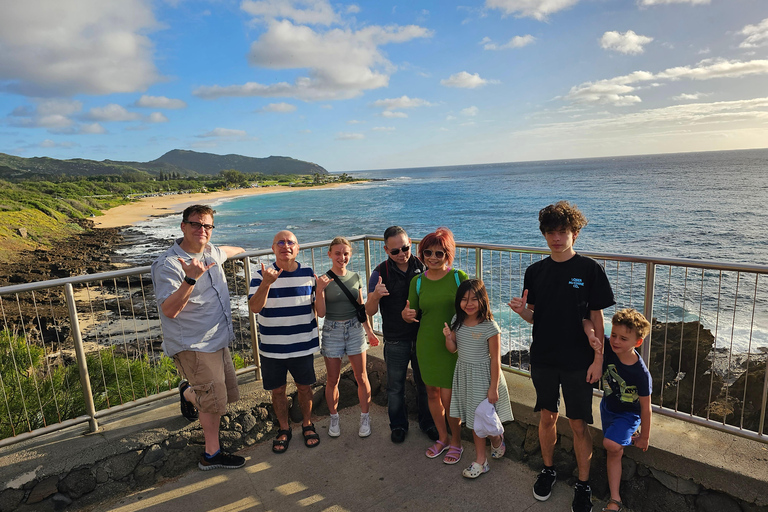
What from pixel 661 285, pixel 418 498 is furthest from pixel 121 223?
pixel 418 498

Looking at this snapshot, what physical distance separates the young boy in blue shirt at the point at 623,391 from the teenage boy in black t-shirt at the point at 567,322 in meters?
0.10

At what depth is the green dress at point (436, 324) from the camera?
340 centimetres

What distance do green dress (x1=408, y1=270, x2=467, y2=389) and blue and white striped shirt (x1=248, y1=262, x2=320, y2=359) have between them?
0.91 meters

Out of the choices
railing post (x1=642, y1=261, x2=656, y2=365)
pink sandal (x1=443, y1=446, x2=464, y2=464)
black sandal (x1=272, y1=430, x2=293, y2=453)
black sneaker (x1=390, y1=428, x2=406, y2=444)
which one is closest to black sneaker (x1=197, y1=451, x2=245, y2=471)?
black sandal (x1=272, y1=430, x2=293, y2=453)

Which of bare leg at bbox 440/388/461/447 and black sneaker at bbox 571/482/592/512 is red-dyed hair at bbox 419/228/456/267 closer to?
bare leg at bbox 440/388/461/447

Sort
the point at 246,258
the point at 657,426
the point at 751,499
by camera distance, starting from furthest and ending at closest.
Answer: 1. the point at 246,258
2. the point at 657,426
3. the point at 751,499

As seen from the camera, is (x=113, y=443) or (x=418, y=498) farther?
(x=113, y=443)

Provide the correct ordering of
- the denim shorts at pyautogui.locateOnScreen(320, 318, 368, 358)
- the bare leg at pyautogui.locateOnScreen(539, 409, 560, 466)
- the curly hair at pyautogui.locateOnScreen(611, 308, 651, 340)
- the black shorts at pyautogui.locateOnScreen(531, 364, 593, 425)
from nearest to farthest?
1. the curly hair at pyautogui.locateOnScreen(611, 308, 651, 340)
2. the black shorts at pyautogui.locateOnScreen(531, 364, 593, 425)
3. the bare leg at pyautogui.locateOnScreen(539, 409, 560, 466)
4. the denim shorts at pyautogui.locateOnScreen(320, 318, 368, 358)

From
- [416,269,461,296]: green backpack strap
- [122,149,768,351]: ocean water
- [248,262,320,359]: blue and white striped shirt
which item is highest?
[416,269,461,296]: green backpack strap

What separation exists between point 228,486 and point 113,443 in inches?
39.2

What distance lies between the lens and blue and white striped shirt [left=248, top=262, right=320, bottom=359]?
3656mm

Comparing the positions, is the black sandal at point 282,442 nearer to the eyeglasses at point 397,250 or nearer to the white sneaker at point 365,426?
the white sneaker at point 365,426

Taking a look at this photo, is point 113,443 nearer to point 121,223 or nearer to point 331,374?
point 331,374

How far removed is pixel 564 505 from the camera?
10.2 ft
